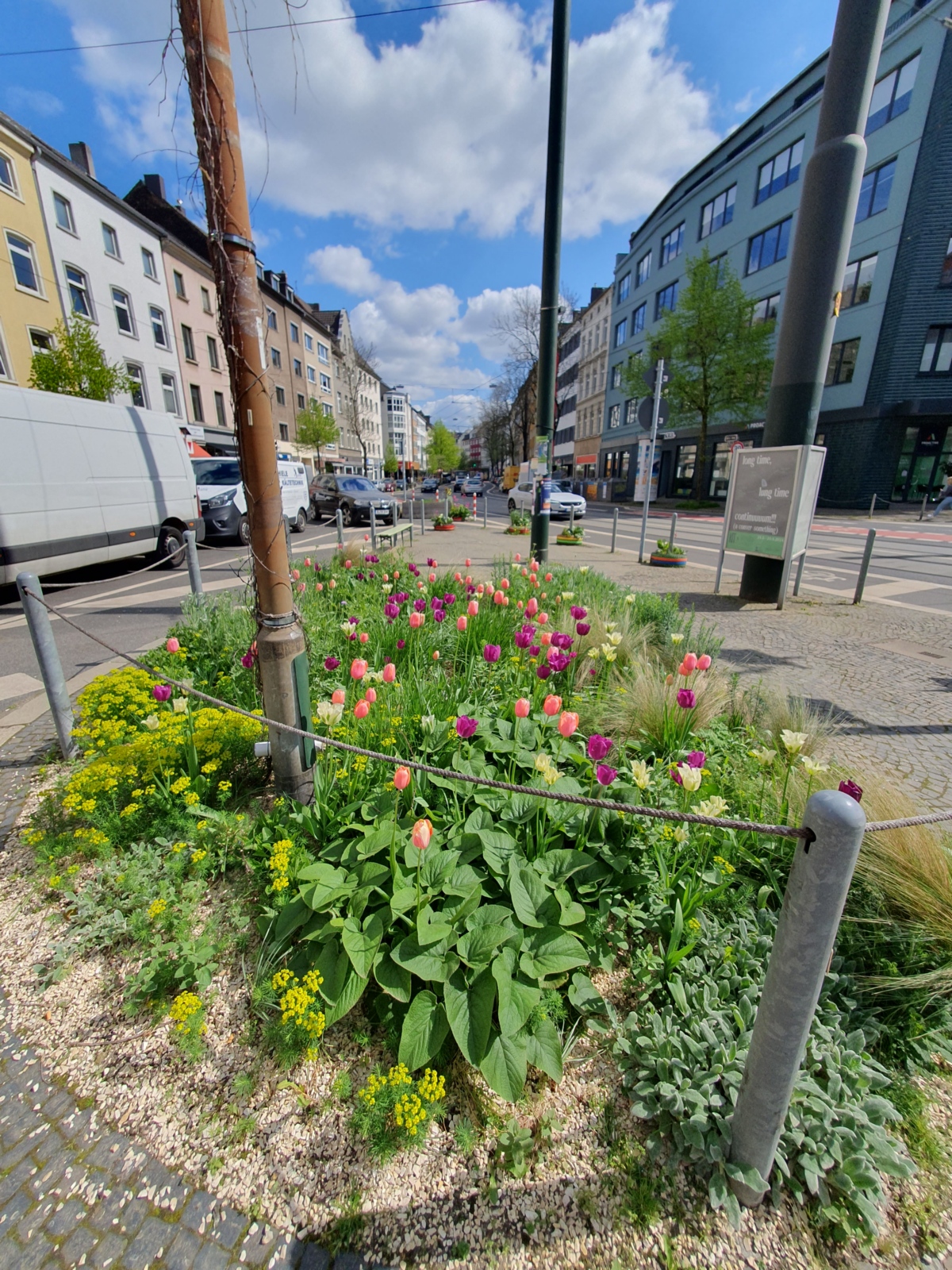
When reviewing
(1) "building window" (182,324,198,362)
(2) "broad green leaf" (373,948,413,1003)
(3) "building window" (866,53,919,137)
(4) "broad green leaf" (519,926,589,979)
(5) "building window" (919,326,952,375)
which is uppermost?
(3) "building window" (866,53,919,137)

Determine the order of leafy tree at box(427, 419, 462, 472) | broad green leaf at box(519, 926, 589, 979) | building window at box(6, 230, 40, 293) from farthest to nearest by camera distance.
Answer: leafy tree at box(427, 419, 462, 472) → building window at box(6, 230, 40, 293) → broad green leaf at box(519, 926, 589, 979)

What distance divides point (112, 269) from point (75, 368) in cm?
967

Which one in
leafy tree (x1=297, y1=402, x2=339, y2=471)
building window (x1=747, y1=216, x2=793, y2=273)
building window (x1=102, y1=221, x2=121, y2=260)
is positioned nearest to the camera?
building window (x1=102, y1=221, x2=121, y2=260)

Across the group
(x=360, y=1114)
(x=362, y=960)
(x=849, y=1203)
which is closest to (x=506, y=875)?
(x=362, y=960)

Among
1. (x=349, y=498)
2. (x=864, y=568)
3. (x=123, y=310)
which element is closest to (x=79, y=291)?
(x=123, y=310)

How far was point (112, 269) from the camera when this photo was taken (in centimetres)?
2172

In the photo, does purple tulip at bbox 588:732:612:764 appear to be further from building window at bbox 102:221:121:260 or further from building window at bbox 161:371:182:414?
building window at bbox 102:221:121:260

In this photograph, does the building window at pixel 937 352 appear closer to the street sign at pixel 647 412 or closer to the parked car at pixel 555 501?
the parked car at pixel 555 501

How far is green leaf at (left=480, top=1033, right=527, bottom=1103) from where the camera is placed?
1.36 metres

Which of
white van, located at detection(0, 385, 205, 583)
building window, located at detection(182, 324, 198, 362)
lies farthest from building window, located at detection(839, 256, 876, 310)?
building window, located at detection(182, 324, 198, 362)

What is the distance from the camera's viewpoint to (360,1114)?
4.75ft

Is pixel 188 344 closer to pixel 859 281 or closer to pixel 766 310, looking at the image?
pixel 766 310

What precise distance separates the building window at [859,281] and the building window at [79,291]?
2946 centimetres

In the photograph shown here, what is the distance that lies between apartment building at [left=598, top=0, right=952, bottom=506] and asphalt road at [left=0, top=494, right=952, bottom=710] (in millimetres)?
7393
